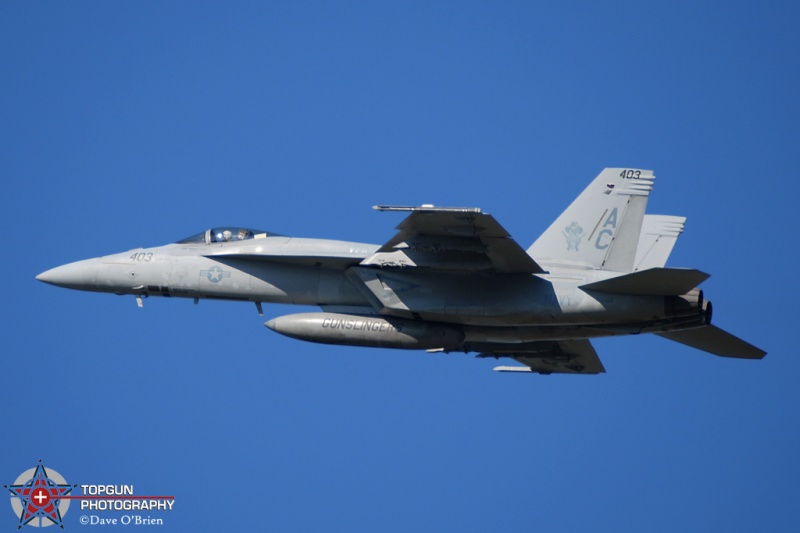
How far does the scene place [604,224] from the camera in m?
19.6

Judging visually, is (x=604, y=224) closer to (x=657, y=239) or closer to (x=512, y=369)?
(x=657, y=239)

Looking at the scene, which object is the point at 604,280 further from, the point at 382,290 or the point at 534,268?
the point at 382,290

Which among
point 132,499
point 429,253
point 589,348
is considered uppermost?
point 429,253

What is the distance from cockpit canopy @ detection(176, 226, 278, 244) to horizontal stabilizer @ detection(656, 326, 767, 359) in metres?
7.95

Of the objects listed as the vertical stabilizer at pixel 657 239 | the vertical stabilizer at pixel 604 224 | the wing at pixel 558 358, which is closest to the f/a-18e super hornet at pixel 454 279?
the vertical stabilizer at pixel 604 224

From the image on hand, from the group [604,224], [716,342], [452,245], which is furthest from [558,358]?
[452,245]

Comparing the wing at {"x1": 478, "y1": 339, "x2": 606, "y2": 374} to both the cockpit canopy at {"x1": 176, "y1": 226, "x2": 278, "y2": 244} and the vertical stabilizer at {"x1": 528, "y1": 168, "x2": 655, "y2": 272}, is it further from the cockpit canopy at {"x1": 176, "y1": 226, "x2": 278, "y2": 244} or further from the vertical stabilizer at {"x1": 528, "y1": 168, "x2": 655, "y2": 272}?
the cockpit canopy at {"x1": 176, "y1": 226, "x2": 278, "y2": 244}

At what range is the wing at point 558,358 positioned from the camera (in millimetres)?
23172

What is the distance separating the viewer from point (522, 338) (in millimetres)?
20859

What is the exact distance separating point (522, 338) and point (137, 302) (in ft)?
25.3

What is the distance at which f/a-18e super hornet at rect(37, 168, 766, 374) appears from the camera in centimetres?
1858

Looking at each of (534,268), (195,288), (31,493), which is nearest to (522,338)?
(534,268)

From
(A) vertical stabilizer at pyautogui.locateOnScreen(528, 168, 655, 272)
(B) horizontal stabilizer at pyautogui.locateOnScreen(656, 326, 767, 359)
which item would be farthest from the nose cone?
(B) horizontal stabilizer at pyautogui.locateOnScreen(656, 326, 767, 359)

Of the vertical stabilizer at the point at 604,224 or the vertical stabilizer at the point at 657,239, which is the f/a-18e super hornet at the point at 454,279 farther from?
the vertical stabilizer at the point at 657,239
